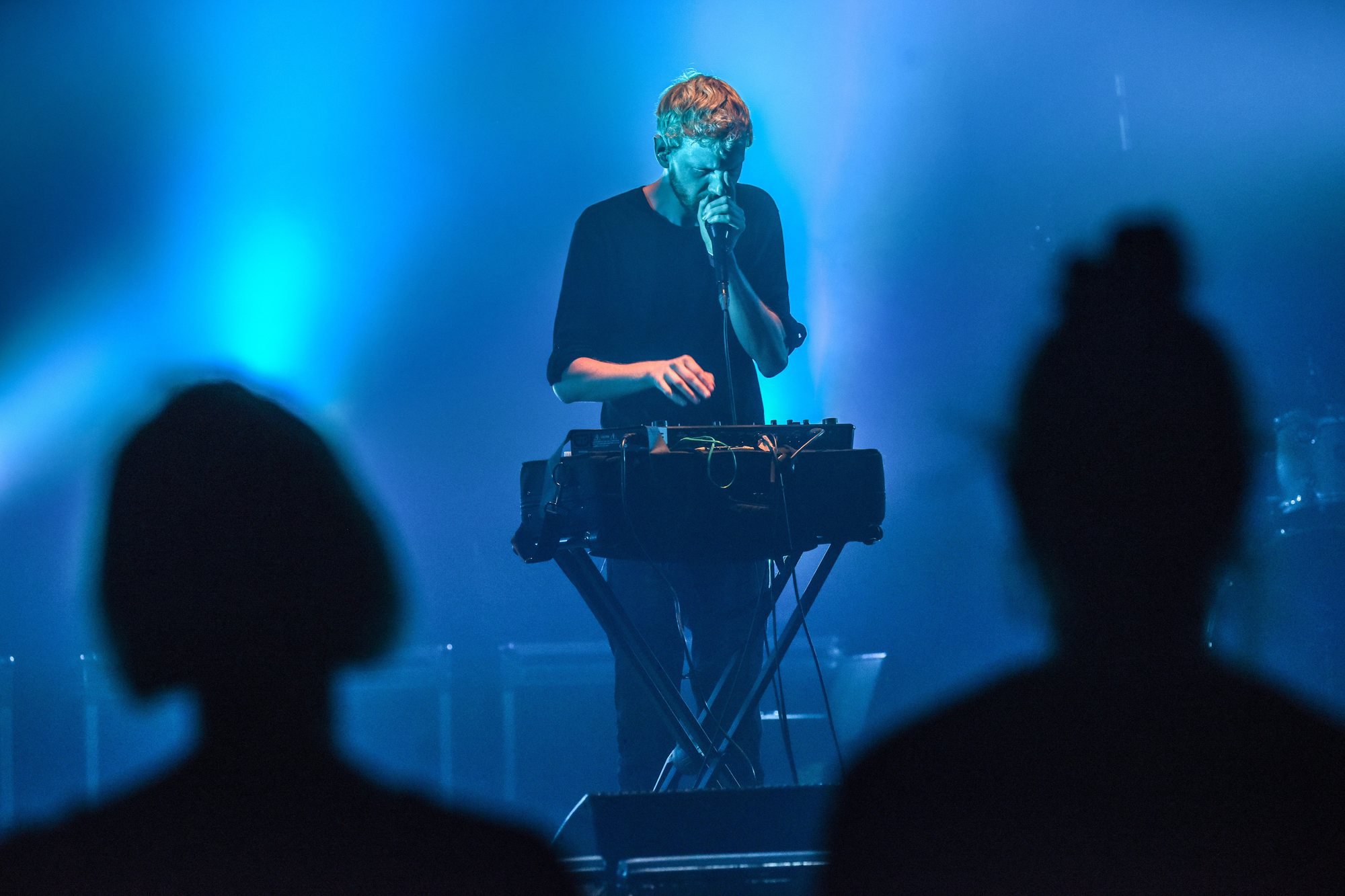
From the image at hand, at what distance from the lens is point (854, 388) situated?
462 centimetres

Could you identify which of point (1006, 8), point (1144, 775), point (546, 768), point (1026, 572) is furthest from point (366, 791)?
point (1006, 8)

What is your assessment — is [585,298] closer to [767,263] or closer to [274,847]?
[767,263]

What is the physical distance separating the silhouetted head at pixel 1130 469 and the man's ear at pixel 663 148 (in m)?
0.98

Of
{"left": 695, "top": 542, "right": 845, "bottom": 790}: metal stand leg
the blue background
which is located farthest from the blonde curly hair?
the blue background

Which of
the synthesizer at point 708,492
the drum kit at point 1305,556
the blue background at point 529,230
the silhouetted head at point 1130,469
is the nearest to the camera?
the silhouetted head at point 1130,469

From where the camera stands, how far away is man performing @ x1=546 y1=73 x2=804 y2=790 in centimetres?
204

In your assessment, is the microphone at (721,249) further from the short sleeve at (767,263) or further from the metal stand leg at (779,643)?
the metal stand leg at (779,643)

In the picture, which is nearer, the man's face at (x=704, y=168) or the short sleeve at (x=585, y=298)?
the man's face at (x=704, y=168)

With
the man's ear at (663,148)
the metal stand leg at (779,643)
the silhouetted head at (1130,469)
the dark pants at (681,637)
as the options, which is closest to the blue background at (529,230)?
the dark pants at (681,637)

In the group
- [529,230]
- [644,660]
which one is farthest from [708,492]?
[529,230]

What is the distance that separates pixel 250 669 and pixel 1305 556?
11.7 ft

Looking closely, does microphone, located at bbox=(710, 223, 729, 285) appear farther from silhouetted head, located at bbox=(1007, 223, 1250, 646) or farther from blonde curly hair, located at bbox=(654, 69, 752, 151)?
silhouetted head, located at bbox=(1007, 223, 1250, 646)

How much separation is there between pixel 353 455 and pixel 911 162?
8.66 ft

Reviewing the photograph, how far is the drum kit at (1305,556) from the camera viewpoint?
11.0 feet
